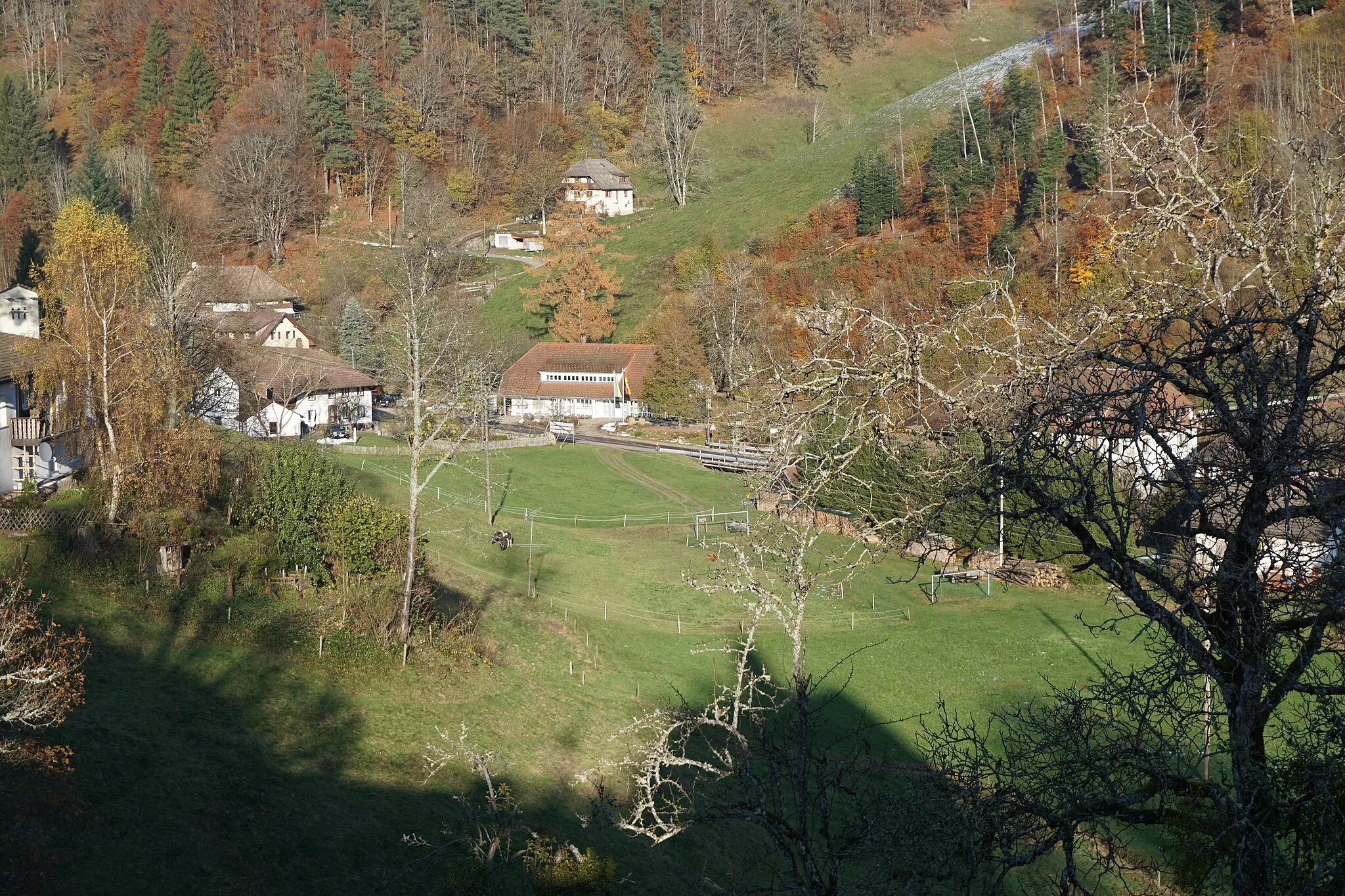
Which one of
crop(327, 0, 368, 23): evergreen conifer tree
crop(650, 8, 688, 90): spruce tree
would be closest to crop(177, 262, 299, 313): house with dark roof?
crop(327, 0, 368, 23): evergreen conifer tree

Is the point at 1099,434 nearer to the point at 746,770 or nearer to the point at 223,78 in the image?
the point at 746,770

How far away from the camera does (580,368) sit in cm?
7375

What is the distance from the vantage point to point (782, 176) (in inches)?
4097

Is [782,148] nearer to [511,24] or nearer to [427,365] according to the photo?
[511,24]

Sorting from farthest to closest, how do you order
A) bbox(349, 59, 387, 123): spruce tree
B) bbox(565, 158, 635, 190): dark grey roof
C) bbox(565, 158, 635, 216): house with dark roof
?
1. bbox(349, 59, 387, 123): spruce tree
2. bbox(565, 158, 635, 190): dark grey roof
3. bbox(565, 158, 635, 216): house with dark roof

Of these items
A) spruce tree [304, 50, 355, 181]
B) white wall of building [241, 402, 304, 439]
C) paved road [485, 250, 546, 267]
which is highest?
spruce tree [304, 50, 355, 181]

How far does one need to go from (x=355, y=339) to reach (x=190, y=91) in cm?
5488

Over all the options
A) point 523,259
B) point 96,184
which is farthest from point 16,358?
point 523,259

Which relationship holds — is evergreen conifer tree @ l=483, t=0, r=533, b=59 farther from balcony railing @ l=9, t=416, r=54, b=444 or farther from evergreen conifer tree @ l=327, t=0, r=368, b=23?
balcony railing @ l=9, t=416, r=54, b=444

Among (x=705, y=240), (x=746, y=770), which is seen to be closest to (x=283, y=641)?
(x=746, y=770)

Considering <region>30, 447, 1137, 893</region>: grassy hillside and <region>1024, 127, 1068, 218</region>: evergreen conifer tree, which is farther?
<region>1024, 127, 1068, 218</region>: evergreen conifer tree

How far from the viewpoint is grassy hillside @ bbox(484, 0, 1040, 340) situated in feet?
303

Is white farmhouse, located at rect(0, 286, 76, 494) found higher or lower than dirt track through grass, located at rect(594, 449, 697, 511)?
higher

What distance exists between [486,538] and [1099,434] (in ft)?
114
